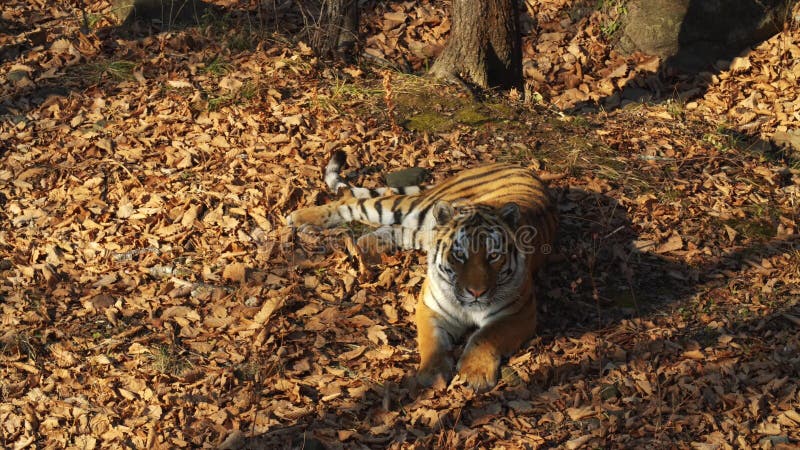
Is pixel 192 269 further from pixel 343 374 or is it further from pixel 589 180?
pixel 589 180

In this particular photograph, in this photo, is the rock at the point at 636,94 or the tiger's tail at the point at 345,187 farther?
the rock at the point at 636,94

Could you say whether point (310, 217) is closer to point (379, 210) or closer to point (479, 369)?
point (379, 210)

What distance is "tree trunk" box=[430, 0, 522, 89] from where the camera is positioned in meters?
7.53

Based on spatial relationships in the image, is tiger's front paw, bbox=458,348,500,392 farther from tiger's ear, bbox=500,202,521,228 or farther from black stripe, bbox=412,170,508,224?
black stripe, bbox=412,170,508,224

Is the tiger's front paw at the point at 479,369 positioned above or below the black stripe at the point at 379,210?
below

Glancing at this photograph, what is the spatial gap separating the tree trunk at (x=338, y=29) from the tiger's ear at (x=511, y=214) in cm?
333

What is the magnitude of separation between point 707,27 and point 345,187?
4.65 metres

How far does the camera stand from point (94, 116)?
7281 millimetres

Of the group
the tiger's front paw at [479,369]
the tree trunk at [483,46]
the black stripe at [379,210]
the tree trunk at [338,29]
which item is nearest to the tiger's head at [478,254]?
the tiger's front paw at [479,369]

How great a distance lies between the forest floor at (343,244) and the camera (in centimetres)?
474

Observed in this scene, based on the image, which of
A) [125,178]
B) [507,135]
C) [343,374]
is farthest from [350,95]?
[343,374]

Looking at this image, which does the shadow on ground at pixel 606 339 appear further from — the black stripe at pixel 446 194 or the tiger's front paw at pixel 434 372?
the black stripe at pixel 446 194

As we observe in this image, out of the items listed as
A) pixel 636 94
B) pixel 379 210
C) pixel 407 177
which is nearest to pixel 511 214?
pixel 379 210

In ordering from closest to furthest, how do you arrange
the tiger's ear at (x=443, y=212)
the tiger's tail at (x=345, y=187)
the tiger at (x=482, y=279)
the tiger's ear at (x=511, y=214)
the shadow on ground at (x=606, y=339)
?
the shadow on ground at (x=606, y=339)
the tiger at (x=482, y=279)
the tiger's ear at (x=511, y=214)
the tiger's ear at (x=443, y=212)
the tiger's tail at (x=345, y=187)
